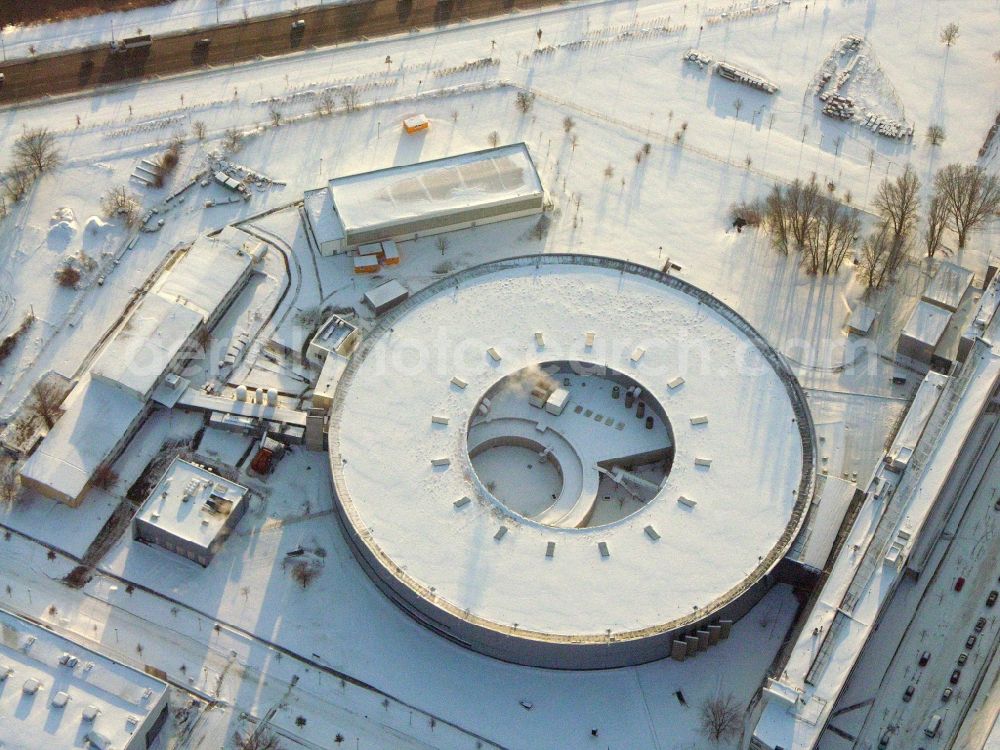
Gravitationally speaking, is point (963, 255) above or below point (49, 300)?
above

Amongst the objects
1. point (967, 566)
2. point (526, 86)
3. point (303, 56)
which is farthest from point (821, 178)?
point (303, 56)

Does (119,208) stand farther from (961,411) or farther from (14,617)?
(961,411)

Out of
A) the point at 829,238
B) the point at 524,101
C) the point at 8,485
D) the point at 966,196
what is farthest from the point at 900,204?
the point at 8,485

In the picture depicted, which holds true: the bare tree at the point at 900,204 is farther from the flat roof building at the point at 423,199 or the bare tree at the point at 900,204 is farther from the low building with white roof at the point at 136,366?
the low building with white roof at the point at 136,366

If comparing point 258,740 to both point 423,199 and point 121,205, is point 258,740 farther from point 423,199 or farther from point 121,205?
point 121,205

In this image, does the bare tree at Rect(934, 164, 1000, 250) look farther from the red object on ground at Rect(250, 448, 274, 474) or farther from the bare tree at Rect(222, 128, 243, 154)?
the bare tree at Rect(222, 128, 243, 154)

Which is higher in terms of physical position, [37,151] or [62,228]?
[37,151]

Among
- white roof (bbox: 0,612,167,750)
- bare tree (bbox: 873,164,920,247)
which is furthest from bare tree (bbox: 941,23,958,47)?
Answer: white roof (bbox: 0,612,167,750)
